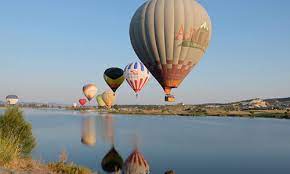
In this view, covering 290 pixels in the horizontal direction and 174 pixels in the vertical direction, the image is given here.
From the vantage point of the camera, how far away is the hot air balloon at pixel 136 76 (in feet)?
195

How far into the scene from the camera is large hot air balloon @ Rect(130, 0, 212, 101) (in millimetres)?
30500

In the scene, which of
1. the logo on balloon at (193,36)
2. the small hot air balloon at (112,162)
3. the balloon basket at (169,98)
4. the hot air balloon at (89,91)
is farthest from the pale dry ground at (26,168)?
the hot air balloon at (89,91)

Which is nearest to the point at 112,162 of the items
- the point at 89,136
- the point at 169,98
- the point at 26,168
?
the point at 169,98

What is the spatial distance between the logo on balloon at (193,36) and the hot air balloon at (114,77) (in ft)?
138

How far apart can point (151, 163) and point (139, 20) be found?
1260cm

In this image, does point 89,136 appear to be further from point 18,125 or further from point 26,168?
point 26,168

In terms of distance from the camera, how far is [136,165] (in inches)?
971

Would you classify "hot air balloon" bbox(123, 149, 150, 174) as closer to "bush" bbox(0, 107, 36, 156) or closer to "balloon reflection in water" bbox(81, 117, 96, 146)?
"bush" bbox(0, 107, 36, 156)

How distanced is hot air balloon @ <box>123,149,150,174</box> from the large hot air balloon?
5.35 meters

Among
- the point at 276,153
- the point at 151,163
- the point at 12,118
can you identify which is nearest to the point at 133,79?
the point at 276,153

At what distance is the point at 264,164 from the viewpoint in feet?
86.1

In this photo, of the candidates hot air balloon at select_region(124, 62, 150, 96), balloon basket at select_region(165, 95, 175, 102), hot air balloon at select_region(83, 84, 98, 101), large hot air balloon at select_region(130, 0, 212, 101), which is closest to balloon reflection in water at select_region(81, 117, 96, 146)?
hot air balloon at select_region(124, 62, 150, 96)

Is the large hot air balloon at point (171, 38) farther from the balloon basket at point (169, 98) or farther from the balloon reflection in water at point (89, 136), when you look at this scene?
the balloon reflection in water at point (89, 136)

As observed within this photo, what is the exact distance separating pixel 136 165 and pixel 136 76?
3529 centimetres
